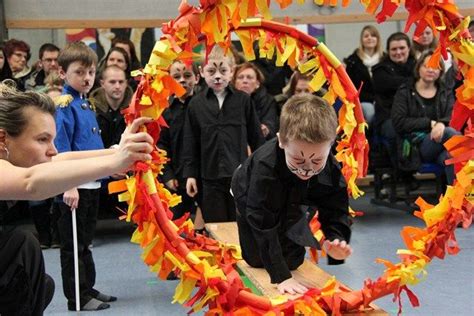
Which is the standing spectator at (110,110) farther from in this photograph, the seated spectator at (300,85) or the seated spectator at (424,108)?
the seated spectator at (424,108)

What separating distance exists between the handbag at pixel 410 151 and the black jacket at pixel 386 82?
417 millimetres

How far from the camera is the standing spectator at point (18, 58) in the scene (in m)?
5.70

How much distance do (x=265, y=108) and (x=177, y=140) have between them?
80 centimetres

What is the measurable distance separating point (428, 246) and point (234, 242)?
1.16 m

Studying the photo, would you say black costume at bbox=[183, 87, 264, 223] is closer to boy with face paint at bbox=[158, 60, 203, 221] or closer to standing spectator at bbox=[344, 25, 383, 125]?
boy with face paint at bbox=[158, 60, 203, 221]

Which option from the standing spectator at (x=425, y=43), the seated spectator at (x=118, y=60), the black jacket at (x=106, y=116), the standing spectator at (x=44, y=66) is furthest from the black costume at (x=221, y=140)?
the standing spectator at (x=425, y=43)

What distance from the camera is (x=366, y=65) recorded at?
6301mm

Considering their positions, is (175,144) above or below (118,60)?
below

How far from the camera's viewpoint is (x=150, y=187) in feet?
8.89

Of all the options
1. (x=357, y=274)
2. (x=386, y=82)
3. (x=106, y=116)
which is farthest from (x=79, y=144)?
(x=386, y=82)

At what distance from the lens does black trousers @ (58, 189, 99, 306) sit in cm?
379

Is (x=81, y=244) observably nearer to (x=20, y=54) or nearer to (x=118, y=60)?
(x=118, y=60)

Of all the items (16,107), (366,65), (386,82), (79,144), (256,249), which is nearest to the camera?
(16,107)

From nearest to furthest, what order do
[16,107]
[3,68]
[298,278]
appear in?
[16,107] < [298,278] < [3,68]
